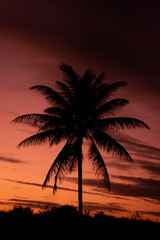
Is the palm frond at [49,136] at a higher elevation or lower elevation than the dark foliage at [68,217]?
higher

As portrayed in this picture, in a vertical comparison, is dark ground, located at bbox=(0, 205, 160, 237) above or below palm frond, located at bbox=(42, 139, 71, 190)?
below

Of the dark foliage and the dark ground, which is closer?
the dark ground

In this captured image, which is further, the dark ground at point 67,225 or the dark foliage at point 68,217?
the dark foliage at point 68,217

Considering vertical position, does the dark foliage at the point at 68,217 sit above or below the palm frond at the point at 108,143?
below

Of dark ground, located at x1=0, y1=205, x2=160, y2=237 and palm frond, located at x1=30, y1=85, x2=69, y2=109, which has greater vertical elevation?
palm frond, located at x1=30, y1=85, x2=69, y2=109

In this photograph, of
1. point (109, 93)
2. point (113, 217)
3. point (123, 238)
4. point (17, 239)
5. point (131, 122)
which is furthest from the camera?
point (109, 93)

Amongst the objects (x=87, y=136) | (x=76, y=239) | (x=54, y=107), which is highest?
(x=54, y=107)

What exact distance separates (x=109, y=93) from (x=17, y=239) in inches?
457

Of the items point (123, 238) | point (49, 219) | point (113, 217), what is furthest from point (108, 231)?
point (49, 219)

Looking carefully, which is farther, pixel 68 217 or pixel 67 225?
pixel 68 217

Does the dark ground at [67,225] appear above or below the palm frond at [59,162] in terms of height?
below

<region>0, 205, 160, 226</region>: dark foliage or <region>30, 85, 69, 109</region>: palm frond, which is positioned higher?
<region>30, 85, 69, 109</region>: palm frond

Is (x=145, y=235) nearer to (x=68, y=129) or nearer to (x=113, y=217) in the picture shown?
(x=113, y=217)

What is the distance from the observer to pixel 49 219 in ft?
64.8
